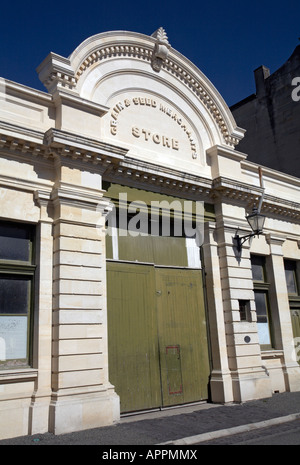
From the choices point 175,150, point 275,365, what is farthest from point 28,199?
point 275,365

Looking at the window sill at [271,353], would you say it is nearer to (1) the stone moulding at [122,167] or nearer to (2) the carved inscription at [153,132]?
(1) the stone moulding at [122,167]

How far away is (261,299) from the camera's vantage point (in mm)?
12906

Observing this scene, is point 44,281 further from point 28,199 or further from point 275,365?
point 275,365

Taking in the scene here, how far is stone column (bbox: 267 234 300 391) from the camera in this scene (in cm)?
1234

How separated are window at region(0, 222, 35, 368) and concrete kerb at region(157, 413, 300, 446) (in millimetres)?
3268

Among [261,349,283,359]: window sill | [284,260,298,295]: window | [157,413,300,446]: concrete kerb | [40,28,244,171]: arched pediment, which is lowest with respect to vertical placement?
[157,413,300,446]: concrete kerb

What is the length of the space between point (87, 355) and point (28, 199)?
3404 mm

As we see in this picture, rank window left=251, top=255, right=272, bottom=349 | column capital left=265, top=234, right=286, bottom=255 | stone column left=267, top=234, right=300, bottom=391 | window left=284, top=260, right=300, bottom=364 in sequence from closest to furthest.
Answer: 1. stone column left=267, top=234, right=300, bottom=391
2. window left=251, top=255, right=272, bottom=349
3. column capital left=265, top=234, right=286, bottom=255
4. window left=284, top=260, right=300, bottom=364

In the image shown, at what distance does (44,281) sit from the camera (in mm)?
8359

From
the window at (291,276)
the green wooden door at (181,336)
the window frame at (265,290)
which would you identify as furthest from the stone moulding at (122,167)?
the green wooden door at (181,336)

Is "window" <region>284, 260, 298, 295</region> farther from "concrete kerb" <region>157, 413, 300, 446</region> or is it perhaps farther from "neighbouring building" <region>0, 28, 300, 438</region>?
→ "concrete kerb" <region>157, 413, 300, 446</region>

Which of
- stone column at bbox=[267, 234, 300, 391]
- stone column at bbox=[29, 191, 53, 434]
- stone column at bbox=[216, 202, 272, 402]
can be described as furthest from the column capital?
stone column at bbox=[29, 191, 53, 434]

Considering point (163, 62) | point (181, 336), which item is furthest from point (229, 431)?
point (163, 62)
